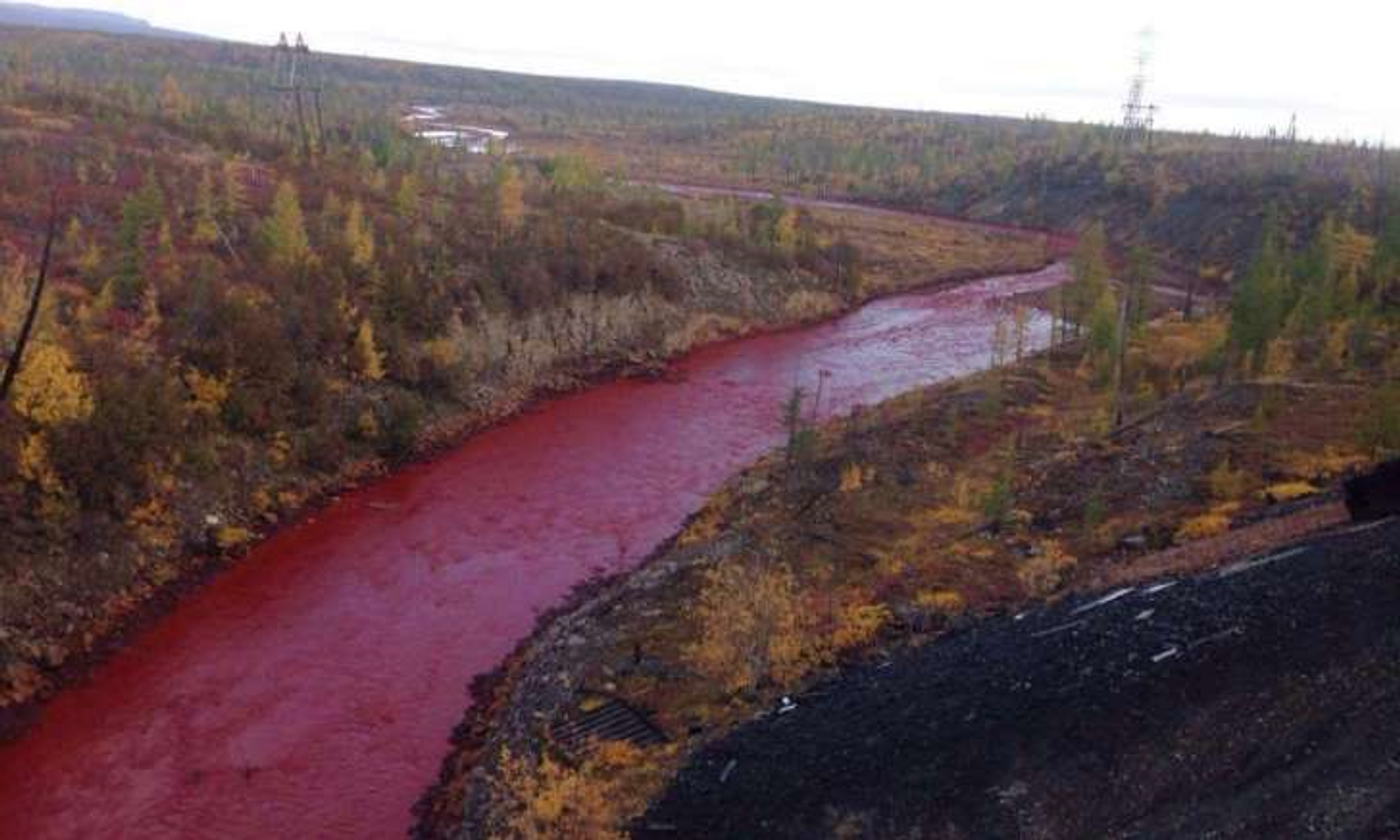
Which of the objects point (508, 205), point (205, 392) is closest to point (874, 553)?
point (205, 392)

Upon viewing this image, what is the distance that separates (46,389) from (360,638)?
10125mm

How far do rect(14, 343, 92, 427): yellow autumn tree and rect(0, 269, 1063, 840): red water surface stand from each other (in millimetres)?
5730

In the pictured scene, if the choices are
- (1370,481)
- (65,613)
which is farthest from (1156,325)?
(65,613)

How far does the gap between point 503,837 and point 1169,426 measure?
24.7m

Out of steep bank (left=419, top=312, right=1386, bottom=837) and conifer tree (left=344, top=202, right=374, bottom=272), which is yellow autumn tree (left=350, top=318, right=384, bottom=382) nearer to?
conifer tree (left=344, top=202, right=374, bottom=272)

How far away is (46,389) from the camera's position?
2634 centimetres

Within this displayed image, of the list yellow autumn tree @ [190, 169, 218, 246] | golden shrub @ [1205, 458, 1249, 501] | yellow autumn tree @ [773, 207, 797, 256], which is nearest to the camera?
golden shrub @ [1205, 458, 1249, 501]

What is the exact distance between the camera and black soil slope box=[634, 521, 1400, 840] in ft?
41.9

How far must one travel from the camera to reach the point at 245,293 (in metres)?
36.1

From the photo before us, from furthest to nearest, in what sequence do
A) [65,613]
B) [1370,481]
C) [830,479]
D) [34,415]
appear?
[830,479], [34,415], [65,613], [1370,481]

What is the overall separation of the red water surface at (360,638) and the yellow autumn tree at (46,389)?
18.8 ft

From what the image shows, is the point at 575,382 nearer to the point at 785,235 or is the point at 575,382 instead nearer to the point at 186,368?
the point at 186,368

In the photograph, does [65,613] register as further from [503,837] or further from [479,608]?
[503,837]

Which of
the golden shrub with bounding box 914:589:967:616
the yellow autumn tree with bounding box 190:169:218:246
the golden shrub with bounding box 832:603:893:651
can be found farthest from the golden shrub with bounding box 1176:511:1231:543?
the yellow autumn tree with bounding box 190:169:218:246
